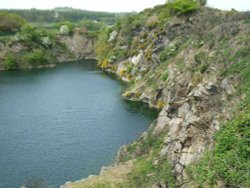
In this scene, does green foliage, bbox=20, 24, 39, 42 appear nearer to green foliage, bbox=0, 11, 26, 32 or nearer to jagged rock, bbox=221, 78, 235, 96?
green foliage, bbox=0, 11, 26, 32

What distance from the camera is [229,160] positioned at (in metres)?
31.9

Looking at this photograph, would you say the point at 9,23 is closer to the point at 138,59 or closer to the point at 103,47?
the point at 103,47

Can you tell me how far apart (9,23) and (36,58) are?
105 ft

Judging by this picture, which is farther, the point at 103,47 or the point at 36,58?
the point at 103,47

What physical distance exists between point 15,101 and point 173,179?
5382 cm

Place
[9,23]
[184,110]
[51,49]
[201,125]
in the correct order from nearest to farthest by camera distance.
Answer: [201,125], [184,110], [51,49], [9,23]

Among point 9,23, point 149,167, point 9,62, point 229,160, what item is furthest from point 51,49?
point 229,160

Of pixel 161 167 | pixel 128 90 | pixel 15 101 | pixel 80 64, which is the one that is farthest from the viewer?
pixel 80 64

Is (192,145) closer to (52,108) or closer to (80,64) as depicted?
(52,108)

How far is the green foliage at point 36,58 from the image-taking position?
138m

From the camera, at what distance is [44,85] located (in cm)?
10512

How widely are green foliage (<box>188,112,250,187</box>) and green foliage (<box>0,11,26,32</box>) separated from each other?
5440 inches

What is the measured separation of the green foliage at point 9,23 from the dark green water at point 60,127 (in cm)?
5492

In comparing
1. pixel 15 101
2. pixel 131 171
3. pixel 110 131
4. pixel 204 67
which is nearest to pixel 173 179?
pixel 131 171
